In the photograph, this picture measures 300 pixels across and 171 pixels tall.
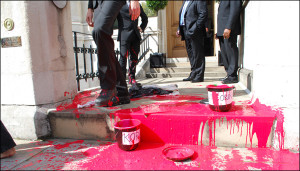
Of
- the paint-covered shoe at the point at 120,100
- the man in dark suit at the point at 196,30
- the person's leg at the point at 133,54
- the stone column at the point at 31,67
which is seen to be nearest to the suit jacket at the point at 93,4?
the stone column at the point at 31,67

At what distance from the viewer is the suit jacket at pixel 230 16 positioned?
3.89 metres

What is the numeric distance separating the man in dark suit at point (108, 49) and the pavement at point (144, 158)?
0.62m

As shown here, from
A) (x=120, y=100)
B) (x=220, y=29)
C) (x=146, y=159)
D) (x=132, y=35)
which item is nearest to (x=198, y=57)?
(x=220, y=29)

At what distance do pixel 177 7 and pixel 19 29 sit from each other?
676 centimetres

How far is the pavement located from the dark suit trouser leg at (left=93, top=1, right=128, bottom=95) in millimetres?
781

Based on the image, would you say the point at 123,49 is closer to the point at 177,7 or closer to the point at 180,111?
the point at 180,111

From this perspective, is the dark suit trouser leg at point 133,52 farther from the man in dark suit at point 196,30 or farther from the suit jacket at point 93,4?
the suit jacket at point 93,4

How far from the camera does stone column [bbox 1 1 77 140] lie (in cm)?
232

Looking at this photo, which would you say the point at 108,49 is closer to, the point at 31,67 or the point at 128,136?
the point at 31,67

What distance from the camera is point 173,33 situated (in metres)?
8.20

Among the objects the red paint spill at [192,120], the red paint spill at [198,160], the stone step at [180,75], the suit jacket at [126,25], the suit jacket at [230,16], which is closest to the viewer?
the red paint spill at [198,160]

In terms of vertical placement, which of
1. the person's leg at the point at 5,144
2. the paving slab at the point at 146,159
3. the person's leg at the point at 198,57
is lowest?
the paving slab at the point at 146,159

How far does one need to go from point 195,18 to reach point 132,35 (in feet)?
4.77

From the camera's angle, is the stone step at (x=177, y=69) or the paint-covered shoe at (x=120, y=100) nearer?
the paint-covered shoe at (x=120, y=100)
